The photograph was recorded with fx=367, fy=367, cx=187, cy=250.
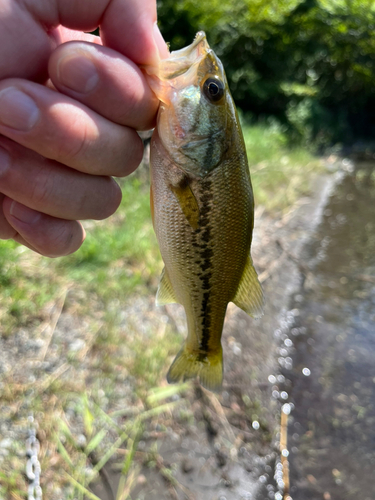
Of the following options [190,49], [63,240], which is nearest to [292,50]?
[190,49]

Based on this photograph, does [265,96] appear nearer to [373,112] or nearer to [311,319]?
[373,112]

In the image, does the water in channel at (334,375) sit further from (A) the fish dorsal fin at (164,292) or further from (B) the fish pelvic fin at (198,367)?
(A) the fish dorsal fin at (164,292)

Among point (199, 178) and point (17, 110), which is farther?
point (199, 178)

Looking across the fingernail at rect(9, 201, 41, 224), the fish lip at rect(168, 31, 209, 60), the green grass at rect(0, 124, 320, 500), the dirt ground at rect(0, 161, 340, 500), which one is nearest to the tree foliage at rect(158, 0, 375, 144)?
the green grass at rect(0, 124, 320, 500)

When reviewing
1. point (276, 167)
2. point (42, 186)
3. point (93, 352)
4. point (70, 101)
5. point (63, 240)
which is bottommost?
point (276, 167)

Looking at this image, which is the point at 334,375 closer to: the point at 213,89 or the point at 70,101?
the point at 213,89

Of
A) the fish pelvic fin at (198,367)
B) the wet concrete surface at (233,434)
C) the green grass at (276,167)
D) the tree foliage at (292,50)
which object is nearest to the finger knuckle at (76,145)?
the fish pelvic fin at (198,367)
